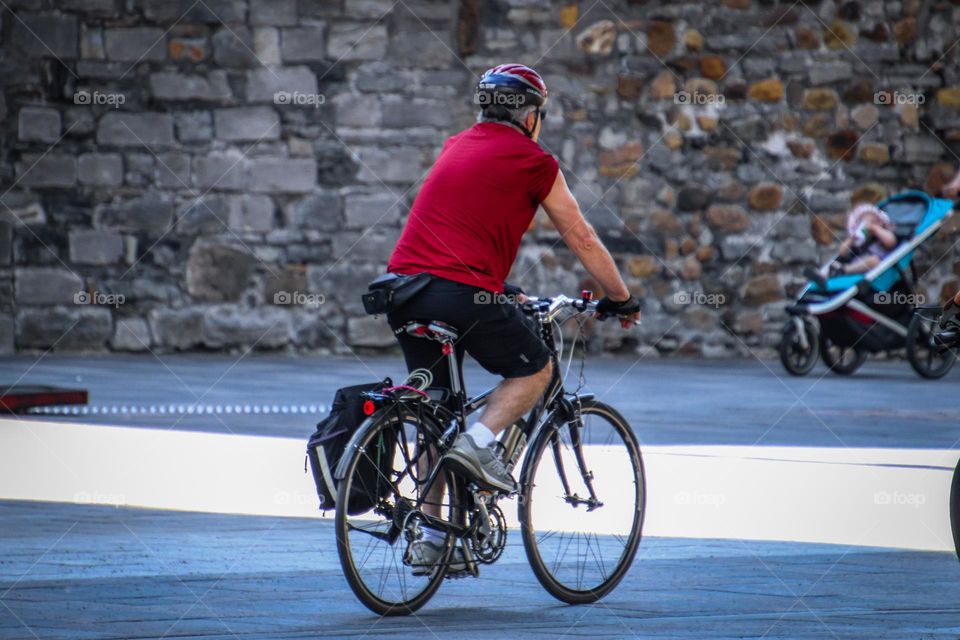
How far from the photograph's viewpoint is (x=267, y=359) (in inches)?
560

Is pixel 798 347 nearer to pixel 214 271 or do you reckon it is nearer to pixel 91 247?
pixel 214 271

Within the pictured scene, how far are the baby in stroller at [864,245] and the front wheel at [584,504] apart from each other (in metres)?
9.11

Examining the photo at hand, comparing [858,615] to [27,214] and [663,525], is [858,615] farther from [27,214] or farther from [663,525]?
[27,214]

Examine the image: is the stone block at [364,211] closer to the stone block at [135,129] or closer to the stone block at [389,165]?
the stone block at [389,165]

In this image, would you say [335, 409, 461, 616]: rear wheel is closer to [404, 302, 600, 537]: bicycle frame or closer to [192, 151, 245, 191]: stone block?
[404, 302, 600, 537]: bicycle frame

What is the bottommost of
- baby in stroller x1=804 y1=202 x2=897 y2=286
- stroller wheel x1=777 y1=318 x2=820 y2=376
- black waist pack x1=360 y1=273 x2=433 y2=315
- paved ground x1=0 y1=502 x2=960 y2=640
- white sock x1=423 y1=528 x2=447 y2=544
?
stroller wheel x1=777 y1=318 x2=820 y2=376

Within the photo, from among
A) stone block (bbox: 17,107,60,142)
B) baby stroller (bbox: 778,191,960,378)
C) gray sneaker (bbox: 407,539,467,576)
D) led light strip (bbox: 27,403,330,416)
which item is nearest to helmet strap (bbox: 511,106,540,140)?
gray sneaker (bbox: 407,539,467,576)

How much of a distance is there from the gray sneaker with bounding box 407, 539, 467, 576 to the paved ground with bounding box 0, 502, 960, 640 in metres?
0.13

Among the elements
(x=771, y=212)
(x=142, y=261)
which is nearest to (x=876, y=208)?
(x=771, y=212)

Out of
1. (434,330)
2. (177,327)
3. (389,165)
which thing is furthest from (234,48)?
(434,330)

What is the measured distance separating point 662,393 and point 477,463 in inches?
292

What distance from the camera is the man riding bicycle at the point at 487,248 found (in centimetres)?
489

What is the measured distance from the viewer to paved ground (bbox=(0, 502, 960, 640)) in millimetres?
4590

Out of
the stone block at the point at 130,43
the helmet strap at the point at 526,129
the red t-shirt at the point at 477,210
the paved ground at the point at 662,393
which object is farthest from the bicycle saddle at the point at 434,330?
the stone block at the point at 130,43
